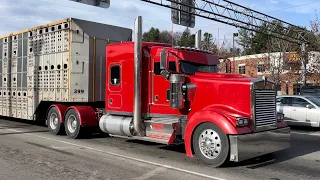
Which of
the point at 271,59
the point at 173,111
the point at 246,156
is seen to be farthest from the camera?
the point at 271,59

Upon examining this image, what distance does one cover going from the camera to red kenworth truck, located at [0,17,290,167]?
748cm

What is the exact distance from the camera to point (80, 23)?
11789 mm

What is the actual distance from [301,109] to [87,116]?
28.0 ft

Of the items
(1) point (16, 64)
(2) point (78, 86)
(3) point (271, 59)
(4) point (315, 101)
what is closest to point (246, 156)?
(2) point (78, 86)

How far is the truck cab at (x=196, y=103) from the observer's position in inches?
287

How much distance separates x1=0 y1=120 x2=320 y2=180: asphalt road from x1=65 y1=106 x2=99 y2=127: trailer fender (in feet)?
2.13

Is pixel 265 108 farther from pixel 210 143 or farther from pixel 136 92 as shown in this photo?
pixel 136 92

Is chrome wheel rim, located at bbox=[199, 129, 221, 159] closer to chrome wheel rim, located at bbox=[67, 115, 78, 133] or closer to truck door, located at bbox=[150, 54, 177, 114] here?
truck door, located at bbox=[150, 54, 177, 114]

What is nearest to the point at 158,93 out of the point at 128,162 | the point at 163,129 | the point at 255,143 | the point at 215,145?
the point at 163,129

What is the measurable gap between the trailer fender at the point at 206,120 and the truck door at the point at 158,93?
3.86 ft

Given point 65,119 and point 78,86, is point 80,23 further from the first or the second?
point 65,119

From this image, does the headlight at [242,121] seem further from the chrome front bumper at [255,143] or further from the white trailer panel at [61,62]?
the white trailer panel at [61,62]

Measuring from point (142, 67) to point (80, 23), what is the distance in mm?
3497

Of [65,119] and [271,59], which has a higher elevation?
[271,59]
